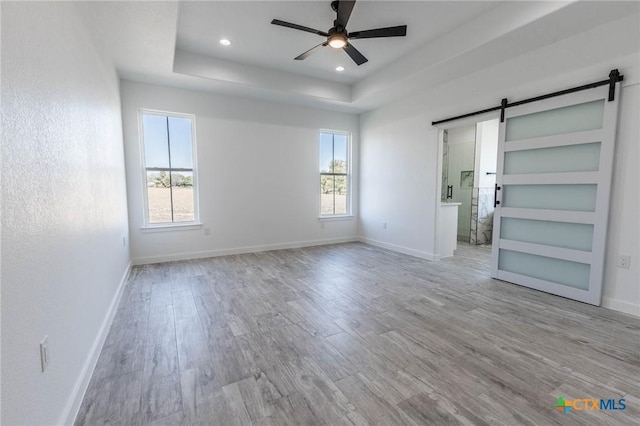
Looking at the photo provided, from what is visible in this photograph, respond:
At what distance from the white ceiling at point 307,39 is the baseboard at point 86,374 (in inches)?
94.8

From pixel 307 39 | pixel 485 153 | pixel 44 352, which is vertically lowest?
pixel 44 352

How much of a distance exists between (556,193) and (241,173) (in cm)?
453

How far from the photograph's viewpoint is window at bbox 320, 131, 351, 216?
6012mm

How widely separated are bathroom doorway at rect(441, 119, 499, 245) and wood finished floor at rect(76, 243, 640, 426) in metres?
2.97

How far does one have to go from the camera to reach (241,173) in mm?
5078

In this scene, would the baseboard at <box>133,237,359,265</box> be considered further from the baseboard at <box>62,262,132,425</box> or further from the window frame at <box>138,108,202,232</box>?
the baseboard at <box>62,262,132,425</box>

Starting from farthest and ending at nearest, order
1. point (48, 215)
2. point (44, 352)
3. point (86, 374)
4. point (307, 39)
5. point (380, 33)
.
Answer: point (307, 39) → point (380, 33) → point (86, 374) → point (48, 215) → point (44, 352)

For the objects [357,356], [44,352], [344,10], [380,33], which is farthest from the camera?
[380,33]

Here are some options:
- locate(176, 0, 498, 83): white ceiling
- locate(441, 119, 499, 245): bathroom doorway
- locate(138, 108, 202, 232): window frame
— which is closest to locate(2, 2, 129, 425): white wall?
locate(176, 0, 498, 83): white ceiling

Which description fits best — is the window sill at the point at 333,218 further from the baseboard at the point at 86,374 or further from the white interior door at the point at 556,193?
the baseboard at the point at 86,374

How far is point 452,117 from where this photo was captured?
424 cm

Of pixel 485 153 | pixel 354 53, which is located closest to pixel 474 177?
pixel 485 153

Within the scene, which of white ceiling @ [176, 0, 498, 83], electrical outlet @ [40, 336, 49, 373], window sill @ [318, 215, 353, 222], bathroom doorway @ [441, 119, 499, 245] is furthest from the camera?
bathroom doorway @ [441, 119, 499, 245]

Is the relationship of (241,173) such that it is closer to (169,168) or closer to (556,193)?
(169,168)
